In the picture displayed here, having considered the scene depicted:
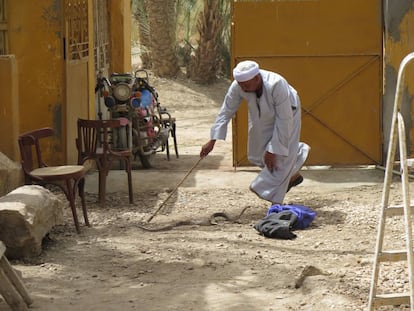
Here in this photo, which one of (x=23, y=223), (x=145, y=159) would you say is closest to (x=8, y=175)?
(x=23, y=223)

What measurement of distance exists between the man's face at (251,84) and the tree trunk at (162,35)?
1347cm

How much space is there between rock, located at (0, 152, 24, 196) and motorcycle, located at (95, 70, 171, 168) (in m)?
2.48

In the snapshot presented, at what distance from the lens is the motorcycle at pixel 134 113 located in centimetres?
1157

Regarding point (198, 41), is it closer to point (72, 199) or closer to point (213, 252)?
point (72, 199)

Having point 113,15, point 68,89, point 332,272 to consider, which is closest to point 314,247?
point 332,272

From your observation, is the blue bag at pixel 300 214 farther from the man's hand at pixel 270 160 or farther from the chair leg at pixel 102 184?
the chair leg at pixel 102 184

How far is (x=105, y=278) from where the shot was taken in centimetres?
688

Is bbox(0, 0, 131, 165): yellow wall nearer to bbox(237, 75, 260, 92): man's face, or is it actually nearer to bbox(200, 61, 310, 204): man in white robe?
bbox(200, 61, 310, 204): man in white robe

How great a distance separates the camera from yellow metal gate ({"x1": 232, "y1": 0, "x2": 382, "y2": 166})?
11.1m

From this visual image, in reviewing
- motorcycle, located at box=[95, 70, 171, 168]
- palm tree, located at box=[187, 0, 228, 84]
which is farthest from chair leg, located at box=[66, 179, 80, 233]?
palm tree, located at box=[187, 0, 228, 84]

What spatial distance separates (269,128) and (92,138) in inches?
69.4

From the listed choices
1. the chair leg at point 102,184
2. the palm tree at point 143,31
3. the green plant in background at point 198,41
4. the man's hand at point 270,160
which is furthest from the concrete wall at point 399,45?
the palm tree at point 143,31

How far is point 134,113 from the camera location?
1170 cm

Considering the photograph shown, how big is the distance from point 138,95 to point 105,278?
199 inches
